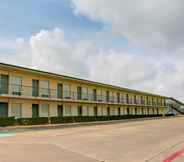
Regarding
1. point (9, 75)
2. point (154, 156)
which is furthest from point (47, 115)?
point (154, 156)

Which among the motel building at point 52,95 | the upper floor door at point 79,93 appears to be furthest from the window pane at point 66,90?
the upper floor door at point 79,93

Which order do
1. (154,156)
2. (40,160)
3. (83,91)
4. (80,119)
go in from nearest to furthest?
(40,160)
(154,156)
(80,119)
(83,91)

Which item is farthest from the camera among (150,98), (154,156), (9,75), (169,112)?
(169,112)

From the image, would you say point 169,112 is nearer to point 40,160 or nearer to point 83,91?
point 83,91

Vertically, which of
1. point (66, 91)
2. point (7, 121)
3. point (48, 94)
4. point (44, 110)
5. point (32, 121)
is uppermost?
point (66, 91)

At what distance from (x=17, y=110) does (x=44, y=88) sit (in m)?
4.80

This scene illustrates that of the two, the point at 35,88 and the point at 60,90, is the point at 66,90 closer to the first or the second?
the point at 60,90

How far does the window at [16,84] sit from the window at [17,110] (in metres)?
1.20

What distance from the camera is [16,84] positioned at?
91.9 feet

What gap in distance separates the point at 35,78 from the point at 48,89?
2.46m

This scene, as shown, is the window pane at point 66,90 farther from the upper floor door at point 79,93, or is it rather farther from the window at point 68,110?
the upper floor door at point 79,93

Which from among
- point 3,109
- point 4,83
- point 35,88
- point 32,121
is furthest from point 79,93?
point 3,109

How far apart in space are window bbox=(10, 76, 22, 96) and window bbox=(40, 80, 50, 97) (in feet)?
10.8

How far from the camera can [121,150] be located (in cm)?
1113
